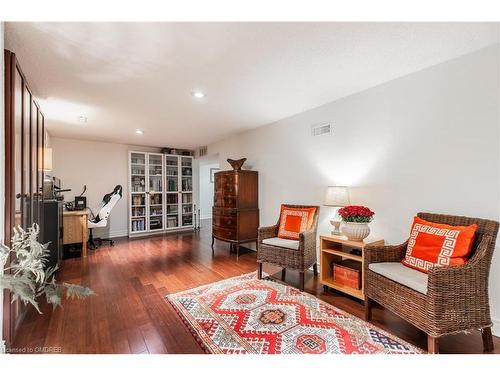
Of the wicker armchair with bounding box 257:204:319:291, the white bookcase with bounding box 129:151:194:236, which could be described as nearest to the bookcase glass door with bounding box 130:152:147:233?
the white bookcase with bounding box 129:151:194:236

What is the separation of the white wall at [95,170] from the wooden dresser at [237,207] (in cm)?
272

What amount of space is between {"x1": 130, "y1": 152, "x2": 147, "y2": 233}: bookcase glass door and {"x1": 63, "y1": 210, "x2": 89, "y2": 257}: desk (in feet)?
4.84

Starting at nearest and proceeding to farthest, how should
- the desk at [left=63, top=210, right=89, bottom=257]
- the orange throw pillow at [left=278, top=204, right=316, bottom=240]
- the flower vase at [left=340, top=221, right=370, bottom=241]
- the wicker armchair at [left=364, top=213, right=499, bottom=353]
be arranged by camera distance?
the wicker armchair at [left=364, top=213, right=499, bottom=353], the flower vase at [left=340, top=221, right=370, bottom=241], the orange throw pillow at [left=278, top=204, right=316, bottom=240], the desk at [left=63, top=210, right=89, bottom=257]

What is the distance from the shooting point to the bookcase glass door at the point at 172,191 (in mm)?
5855

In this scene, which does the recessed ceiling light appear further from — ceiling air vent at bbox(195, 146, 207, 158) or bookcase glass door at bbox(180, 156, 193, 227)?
bookcase glass door at bbox(180, 156, 193, 227)

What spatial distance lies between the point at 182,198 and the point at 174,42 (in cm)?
480

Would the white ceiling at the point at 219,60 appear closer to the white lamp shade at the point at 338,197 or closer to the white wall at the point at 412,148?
the white wall at the point at 412,148

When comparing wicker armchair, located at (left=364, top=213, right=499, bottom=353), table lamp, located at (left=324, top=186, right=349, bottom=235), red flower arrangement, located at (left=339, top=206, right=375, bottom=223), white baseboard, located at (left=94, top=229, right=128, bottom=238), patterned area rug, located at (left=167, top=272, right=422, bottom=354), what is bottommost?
patterned area rug, located at (left=167, top=272, right=422, bottom=354)

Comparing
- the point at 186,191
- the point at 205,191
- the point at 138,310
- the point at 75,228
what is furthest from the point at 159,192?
the point at 138,310

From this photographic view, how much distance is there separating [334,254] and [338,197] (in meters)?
0.62

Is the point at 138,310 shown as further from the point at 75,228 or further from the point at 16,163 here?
the point at 75,228

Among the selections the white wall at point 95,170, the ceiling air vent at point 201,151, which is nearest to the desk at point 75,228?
the white wall at point 95,170

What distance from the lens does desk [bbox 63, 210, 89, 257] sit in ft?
12.2
